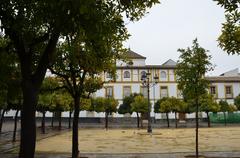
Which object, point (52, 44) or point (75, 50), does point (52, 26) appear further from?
point (75, 50)

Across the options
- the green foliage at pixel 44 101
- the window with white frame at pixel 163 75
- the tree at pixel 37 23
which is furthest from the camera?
the window with white frame at pixel 163 75

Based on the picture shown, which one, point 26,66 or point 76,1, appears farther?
point 26,66

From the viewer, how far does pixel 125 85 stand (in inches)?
2894

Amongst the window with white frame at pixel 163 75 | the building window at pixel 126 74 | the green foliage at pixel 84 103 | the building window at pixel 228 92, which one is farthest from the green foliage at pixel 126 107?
the building window at pixel 228 92

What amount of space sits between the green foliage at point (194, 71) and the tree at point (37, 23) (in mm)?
7925

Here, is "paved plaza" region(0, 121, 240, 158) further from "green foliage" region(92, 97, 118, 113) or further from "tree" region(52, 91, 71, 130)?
"green foliage" region(92, 97, 118, 113)

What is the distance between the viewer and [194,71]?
16.5 meters

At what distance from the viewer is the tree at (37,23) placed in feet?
23.7

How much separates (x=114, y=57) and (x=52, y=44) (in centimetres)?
730

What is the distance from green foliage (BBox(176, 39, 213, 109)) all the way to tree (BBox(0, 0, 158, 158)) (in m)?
7.92

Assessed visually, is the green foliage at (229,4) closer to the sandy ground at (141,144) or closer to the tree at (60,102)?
the sandy ground at (141,144)

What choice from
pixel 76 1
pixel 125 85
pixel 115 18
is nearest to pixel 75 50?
pixel 115 18

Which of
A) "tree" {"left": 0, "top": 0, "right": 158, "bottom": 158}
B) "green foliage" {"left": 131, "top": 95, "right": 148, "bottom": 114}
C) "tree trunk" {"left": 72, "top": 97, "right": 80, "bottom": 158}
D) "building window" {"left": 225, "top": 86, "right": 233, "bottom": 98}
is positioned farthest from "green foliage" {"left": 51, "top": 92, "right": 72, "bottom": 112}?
"building window" {"left": 225, "top": 86, "right": 233, "bottom": 98}

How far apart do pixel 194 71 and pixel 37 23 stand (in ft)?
32.6
